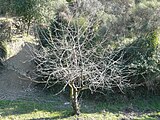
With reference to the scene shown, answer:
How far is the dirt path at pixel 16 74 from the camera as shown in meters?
13.9

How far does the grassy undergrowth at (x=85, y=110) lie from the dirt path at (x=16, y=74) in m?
1.03

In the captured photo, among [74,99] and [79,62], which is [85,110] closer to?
[74,99]

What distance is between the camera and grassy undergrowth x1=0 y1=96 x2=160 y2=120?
11.8m

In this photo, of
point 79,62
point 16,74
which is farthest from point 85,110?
point 16,74

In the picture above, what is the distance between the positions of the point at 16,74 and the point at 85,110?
4632mm

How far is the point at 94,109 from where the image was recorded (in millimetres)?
12852

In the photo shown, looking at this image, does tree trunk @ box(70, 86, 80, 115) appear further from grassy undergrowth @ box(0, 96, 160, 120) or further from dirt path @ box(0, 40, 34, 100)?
dirt path @ box(0, 40, 34, 100)

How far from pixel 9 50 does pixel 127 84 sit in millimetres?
6939

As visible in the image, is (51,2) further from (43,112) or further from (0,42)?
(43,112)

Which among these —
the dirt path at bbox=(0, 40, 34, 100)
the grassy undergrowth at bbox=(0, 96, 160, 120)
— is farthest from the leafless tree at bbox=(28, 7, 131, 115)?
the dirt path at bbox=(0, 40, 34, 100)

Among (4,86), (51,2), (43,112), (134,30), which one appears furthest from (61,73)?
(51,2)

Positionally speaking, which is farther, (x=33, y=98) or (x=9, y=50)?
(x=9, y=50)

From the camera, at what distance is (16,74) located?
15359mm

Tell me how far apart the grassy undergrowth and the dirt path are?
1.03 meters
